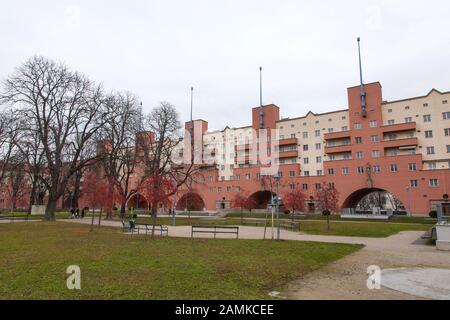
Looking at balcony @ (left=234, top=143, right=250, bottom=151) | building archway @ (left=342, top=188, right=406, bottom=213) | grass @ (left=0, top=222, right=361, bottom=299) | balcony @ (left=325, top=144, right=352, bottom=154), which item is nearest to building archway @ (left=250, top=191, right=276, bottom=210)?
balcony @ (left=234, top=143, right=250, bottom=151)

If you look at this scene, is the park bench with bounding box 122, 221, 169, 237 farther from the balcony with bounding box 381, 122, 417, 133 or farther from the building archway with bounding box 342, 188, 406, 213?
the balcony with bounding box 381, 122, 417, 133

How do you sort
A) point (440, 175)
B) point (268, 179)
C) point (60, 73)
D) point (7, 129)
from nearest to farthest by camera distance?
point (7, 129)
point (60, 73)
point (440, 175)
point (268, 179)

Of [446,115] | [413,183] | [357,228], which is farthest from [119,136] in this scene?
[446,115]

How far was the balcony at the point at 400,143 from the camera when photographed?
53.6 m

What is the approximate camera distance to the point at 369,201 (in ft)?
252

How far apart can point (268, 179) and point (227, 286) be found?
5845 cm

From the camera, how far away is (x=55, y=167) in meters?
34.6

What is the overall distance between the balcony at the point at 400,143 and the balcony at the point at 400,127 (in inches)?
84.6

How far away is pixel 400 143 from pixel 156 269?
184ft

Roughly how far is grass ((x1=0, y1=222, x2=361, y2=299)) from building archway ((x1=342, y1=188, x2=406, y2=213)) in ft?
159

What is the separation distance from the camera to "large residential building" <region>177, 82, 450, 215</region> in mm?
51781

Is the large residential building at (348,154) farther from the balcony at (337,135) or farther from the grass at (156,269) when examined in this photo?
the grass at (156,269)

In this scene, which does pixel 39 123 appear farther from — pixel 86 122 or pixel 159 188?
pixel 159 188

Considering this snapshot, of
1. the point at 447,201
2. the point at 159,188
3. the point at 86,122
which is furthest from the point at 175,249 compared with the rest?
the point at 447,201
